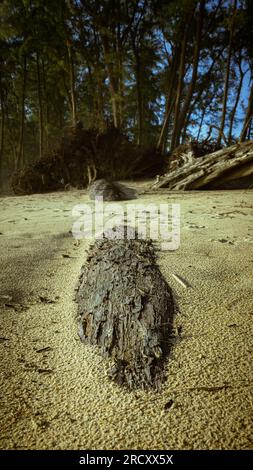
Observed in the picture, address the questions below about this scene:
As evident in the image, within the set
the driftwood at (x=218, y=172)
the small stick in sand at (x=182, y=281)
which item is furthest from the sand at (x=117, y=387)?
the driftwood at (x=218, y=172)

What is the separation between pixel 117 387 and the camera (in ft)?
2.46

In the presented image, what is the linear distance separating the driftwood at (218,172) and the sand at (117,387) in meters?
3.39

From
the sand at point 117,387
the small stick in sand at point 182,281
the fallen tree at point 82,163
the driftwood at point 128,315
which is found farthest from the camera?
the fallen tree at point 82,163

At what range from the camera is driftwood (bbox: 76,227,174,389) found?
0.80 m

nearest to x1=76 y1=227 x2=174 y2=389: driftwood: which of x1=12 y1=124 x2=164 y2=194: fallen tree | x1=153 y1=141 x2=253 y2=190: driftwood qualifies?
x1=153 y1=141 x2=253 y2=190: driftwood

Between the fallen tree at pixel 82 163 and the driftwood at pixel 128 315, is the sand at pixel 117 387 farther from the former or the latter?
the fallen tree at pixel 82 163

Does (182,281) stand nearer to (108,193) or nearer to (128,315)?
(128,315)

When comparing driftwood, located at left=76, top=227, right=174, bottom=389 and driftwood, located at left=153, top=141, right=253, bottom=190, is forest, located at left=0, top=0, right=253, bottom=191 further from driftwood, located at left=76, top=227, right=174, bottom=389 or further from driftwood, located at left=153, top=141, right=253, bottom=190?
driftwood, located at left=76, top=227, right=174, bottom=389

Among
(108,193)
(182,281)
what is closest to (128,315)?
(182,281)

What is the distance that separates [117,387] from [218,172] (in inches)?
180

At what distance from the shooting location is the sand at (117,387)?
62cm

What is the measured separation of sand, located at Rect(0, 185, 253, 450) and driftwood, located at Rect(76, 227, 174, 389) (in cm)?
4
